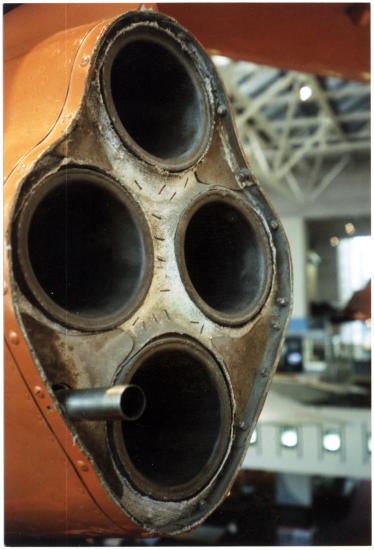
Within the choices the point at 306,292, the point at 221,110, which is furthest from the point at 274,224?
the point at 306,292

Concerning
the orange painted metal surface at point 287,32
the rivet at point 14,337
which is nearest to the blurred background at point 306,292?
the orange painted metal surface at point 287,32

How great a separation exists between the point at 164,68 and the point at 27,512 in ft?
3.42

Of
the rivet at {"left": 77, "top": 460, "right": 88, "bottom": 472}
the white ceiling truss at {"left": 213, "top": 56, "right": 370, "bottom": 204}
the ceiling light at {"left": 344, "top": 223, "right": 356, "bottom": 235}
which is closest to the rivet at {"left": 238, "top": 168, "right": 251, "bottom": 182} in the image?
the rivet at {"left": 77, "top": 460, "right": 88, "bottom": 472}

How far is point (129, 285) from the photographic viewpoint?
1480 mm

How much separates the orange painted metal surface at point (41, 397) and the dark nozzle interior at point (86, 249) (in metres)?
0.14

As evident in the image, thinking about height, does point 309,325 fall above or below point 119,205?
below

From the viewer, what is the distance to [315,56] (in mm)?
2629

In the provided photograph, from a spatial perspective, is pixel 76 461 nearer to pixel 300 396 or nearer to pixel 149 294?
pixel 149 294

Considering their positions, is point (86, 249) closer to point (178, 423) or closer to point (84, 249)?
point (84, 249)

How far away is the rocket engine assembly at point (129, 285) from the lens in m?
1.25

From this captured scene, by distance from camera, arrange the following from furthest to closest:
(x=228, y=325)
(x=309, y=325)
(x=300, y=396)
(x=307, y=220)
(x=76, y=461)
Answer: (x=307, y=220) → (x=309, y=325) → (x=300, y=396) → (x=228, y=325) → (x=76, y=461)

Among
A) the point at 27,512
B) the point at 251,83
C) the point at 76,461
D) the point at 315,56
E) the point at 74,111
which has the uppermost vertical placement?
the point at 251,83

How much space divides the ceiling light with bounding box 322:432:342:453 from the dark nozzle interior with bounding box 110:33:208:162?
4772 millimetres

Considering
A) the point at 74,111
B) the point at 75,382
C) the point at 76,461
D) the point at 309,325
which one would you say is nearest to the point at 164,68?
the point at 74,111
